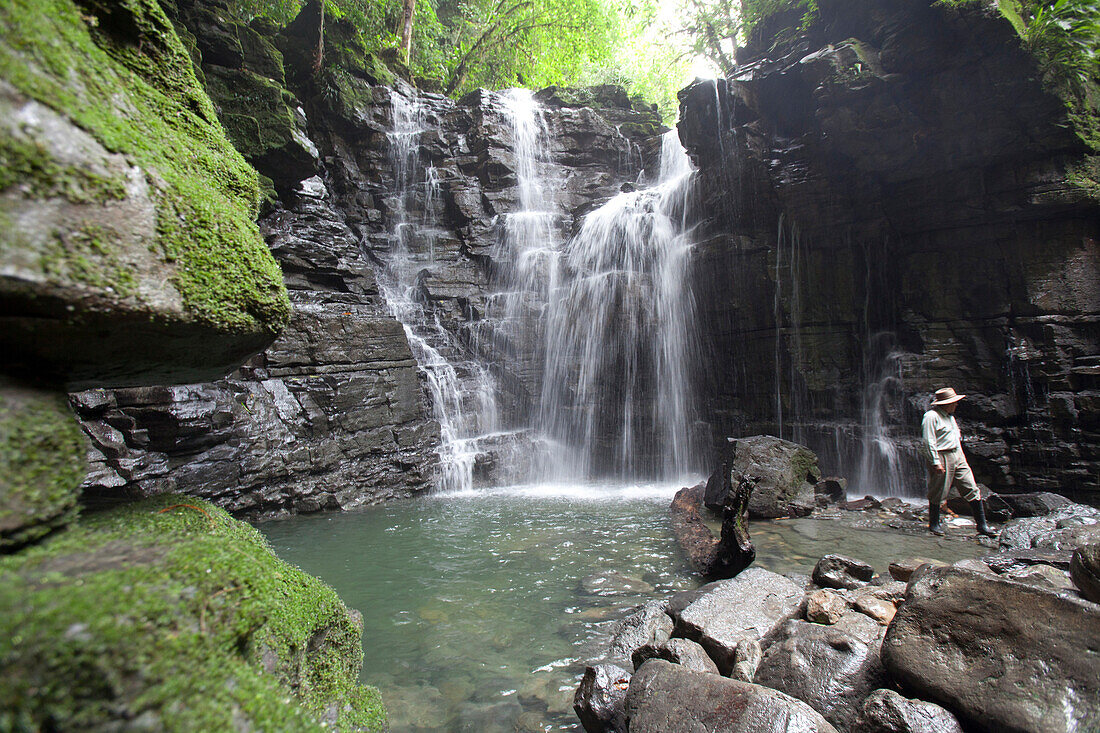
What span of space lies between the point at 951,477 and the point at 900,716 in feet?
19.0

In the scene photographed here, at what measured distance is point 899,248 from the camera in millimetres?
10633

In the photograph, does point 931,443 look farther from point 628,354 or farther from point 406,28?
point 406,28

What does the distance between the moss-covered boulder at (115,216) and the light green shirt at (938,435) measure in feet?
26.3

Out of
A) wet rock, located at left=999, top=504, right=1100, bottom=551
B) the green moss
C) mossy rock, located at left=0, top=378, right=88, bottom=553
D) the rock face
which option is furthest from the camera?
the rock face

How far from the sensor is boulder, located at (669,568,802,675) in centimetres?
346

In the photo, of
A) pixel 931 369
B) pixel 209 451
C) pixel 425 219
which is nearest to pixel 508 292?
pixel 425 219

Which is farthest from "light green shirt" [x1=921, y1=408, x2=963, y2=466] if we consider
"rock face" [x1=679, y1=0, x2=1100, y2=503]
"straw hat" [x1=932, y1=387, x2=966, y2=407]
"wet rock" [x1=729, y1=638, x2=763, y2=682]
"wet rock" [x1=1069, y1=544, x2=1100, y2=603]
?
"wet rock" [x1=729, y1=638, x2=763, y2=682]

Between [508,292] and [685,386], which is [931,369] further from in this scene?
[508,292]

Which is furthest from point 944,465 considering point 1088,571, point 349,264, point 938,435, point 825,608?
point 349,264

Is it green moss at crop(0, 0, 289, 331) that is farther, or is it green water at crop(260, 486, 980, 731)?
green water at crop(260, 486, 980, 731)

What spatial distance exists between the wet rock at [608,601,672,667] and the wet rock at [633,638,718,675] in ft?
0.64

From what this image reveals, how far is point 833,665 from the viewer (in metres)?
2.85

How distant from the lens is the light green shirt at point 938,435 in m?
6.73

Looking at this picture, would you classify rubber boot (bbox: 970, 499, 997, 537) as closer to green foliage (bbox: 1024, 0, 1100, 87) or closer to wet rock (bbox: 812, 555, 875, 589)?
wet rock (bbox: 812, 555, 875, 589)
